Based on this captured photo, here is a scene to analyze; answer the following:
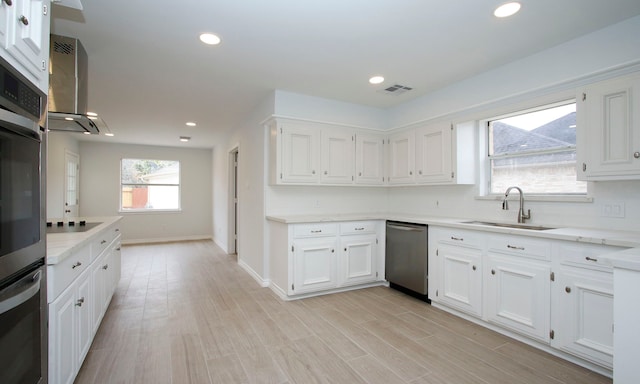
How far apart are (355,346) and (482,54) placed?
271cm

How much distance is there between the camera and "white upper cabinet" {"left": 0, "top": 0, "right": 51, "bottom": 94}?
1.01m

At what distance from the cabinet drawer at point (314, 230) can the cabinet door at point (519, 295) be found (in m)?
1.60

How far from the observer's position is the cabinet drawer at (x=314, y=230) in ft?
11.1

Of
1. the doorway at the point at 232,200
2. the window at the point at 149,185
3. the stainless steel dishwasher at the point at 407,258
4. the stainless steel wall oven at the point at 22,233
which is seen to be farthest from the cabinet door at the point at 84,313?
the window at the point at 149,185

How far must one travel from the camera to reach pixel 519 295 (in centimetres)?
241

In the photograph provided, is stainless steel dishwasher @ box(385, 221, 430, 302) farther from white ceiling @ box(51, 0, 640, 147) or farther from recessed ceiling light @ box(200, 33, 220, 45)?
recessed ceiling light @ box(200, 33, 220, 45)

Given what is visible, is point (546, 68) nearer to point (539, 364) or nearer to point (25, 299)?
point (539, 364)

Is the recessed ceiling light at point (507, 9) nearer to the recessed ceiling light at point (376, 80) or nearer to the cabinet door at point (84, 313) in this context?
the recessed ceiling light at point (376, 80)

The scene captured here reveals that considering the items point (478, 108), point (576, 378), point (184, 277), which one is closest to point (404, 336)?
point (576, 378)

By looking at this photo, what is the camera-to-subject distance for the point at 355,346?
236 cm

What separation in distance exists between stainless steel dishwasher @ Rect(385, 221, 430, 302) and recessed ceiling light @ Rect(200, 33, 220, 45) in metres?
2.63

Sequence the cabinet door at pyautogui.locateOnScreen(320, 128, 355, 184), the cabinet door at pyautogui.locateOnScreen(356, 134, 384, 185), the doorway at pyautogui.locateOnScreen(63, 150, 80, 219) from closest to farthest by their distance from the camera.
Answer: the cabinet door at pyautogui.locateOnScreen(320, 128, 355, 184) → the cabinet door at pyautogui.locateOnScreen(356, 134, 384, 185) → the doorway at pyautogui.locateOnScreen(63, 150, 80, 219)

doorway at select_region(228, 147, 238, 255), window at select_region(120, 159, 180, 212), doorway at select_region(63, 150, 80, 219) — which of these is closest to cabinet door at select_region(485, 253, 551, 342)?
doorway at select_region(228, 147, 238, 255)

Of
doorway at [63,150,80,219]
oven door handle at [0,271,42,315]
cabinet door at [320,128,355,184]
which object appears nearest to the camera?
oven door handle at [0,271,42,315]
